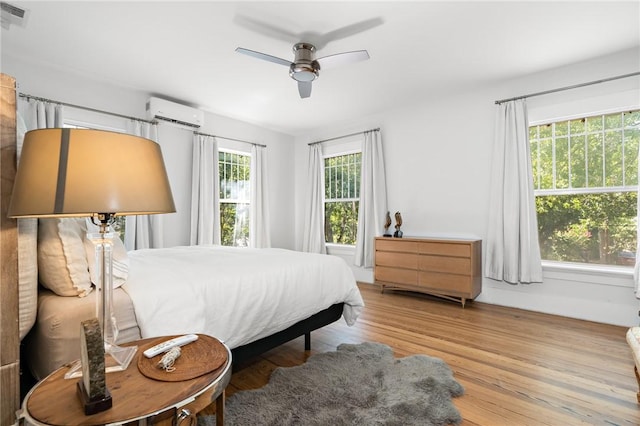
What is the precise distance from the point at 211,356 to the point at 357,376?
1.27 m

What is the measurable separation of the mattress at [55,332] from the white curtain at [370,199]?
12.6ft

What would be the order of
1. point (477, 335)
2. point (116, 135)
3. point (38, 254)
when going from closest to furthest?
point (116, 135) < point (38, 254) < point (477, 335)

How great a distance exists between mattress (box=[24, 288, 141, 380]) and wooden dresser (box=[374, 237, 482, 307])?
10.9 feet

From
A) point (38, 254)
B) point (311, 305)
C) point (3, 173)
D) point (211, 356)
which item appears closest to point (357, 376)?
point (311, 305)

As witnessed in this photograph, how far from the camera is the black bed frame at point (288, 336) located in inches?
69.4

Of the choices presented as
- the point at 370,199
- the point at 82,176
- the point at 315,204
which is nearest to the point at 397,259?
the point at 370,199

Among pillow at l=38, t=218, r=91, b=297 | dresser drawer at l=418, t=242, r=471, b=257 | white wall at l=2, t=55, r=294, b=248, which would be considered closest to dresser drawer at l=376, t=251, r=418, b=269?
dresser drawer at l=418, t=242, r=471, b=257

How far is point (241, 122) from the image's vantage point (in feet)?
16.7

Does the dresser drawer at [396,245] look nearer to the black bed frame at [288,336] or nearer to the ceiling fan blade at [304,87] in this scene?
the black bed frame at [288,336]

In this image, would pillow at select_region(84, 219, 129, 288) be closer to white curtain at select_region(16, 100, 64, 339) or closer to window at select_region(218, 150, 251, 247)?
white curtain at select_region(16, 100, 64, 339)

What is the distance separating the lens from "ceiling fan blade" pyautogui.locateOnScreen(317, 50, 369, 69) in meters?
2.49

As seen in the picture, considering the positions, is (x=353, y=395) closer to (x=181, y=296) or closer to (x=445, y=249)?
(x=181, y=296)

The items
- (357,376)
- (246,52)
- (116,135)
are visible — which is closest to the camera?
(116,135)

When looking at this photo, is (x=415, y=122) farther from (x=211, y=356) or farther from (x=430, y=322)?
(x=211, y=356)
